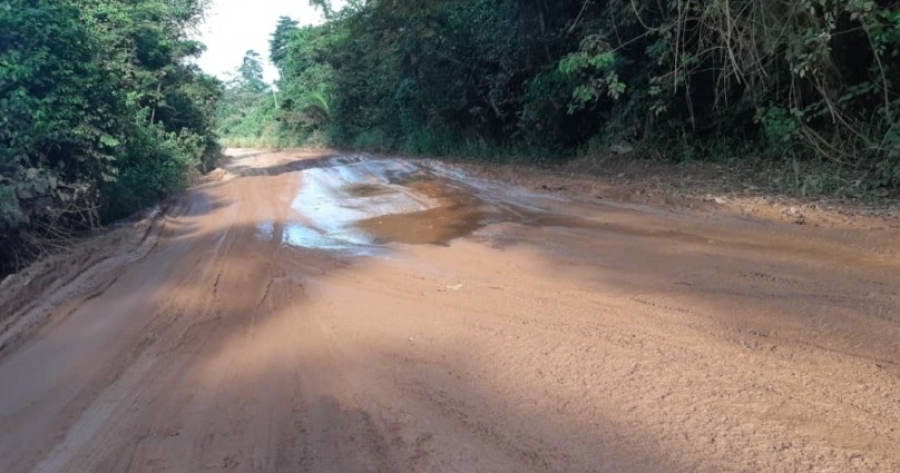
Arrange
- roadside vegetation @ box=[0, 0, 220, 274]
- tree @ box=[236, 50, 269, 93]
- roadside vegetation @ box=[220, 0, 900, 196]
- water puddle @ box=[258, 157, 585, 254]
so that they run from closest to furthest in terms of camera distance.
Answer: water puddle @ box=[258, 157, 585, 254], roadside vegetation @ box=[220, 0, 900, 196], roadside vegetation @ box=[0, 0, 220, 274], tree @ box=[236, 50, 269, 93]

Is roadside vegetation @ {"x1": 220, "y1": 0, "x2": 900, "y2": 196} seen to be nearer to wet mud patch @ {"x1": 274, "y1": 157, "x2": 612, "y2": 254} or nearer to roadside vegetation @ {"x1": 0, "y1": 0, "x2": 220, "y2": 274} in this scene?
wet mud patch @ {"x1": 274, "y1": 157, "x2": 612, "y2": 254}

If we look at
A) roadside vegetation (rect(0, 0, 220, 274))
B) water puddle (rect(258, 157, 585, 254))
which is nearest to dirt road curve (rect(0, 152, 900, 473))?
water puddle (rect(258, 157, 585, 254))

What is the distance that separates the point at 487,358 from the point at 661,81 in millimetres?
8394

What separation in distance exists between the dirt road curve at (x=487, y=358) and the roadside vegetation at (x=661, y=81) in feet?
9.63

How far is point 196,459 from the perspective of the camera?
3057 mm

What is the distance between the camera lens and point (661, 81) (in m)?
10.7

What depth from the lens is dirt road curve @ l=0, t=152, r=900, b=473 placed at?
2.88m

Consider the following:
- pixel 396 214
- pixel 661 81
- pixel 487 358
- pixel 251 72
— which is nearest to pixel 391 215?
pixel 396 214

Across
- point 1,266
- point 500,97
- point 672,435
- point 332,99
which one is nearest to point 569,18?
point 500,97

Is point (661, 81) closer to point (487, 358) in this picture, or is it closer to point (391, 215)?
point (391, 215)

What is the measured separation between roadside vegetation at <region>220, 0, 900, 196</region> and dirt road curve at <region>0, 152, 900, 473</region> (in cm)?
293

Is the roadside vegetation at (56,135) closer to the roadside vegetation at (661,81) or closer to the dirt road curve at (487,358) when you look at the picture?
the dirt road curve at (487,358)

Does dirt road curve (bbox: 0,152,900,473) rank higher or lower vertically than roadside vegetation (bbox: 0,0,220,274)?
lower

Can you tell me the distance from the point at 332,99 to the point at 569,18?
2272cm
